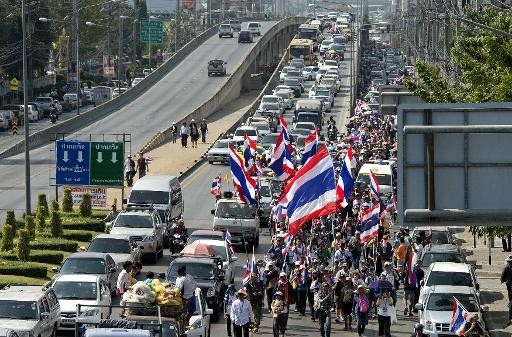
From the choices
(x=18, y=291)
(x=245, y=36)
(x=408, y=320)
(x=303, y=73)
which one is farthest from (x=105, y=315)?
(x=245, y=36)

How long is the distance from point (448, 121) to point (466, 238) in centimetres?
2892

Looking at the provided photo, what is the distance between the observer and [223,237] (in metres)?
42.2

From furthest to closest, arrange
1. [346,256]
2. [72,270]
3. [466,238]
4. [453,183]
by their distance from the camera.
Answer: [466,238], [346,256], [72,270], [453,183]

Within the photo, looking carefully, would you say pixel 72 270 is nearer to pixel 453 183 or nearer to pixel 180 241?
pixel 180 241

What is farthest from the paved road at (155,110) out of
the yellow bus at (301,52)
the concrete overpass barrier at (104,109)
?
the yellow bus at (301,52)

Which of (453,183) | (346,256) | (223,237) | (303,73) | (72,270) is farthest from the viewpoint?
(303,73)

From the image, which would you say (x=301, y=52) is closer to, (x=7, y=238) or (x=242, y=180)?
(x=242, y=180)

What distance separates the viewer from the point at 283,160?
4725cm

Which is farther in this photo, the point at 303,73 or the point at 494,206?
the point at 303,73

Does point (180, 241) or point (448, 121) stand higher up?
point (448, 121)

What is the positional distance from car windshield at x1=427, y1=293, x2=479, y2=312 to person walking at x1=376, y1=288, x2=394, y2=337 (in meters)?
0.91

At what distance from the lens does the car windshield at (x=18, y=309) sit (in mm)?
30391

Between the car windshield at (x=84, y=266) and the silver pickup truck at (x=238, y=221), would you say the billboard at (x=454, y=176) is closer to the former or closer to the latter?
the car windshield at (x=84, y=266)

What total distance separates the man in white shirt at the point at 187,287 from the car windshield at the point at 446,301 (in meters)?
4.80
